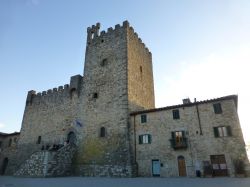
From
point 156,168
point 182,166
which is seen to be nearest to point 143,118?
point 156,168

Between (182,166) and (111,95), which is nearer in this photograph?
(182,166)

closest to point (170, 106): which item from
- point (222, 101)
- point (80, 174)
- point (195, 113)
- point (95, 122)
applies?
point (195, 113)

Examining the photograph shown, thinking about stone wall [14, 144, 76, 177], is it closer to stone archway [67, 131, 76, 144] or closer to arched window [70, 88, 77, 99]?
stone archway [67, 131, 76, 144]

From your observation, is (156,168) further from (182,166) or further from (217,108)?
(217,108)

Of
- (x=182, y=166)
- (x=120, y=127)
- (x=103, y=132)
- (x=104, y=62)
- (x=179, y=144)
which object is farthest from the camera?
(x=104, y=62)

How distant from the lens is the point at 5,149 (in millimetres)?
32719

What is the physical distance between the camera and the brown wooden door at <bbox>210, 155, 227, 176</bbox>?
16.7m

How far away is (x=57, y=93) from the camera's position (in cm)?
2964

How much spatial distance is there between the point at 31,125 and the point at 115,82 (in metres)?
15.6

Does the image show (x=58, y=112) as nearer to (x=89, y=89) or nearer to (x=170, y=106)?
(x=89, y=89)

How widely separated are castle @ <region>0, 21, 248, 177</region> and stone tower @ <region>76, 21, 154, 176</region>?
0.10m

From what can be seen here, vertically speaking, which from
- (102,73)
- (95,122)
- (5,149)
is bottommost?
(5,149)

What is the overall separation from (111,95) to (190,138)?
9.90 meters
